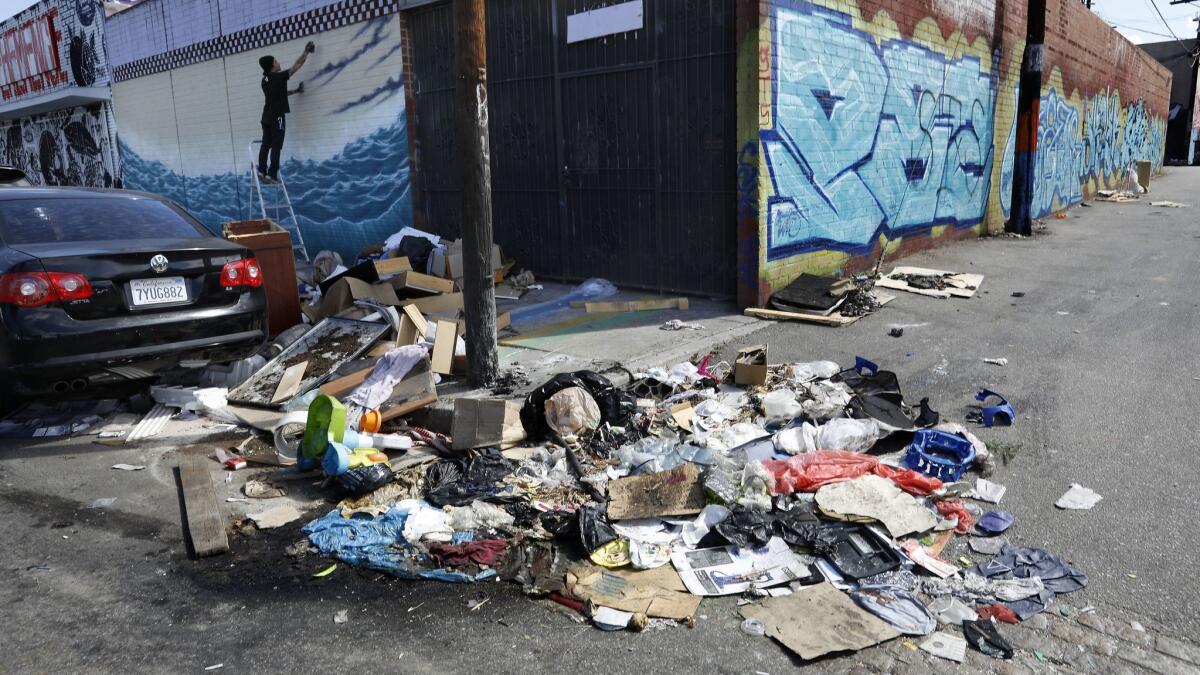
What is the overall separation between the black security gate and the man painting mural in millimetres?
3054

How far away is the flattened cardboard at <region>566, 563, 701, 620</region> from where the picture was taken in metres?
3.28

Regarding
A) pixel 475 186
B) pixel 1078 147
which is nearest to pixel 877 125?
pixel 475 186

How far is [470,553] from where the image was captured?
3.76 m

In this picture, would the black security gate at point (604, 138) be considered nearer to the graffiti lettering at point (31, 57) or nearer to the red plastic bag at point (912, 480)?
the red plastic bag at point (912, 480)

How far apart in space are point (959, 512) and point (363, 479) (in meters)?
3.12

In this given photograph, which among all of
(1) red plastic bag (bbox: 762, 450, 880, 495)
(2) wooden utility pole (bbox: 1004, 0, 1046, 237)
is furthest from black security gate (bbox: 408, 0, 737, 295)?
(2) wooden utility pole (bbox: 1004, 0, 1046, 237)

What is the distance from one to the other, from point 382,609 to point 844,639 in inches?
73.2

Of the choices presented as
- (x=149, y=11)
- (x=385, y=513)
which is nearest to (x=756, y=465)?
(x=385, y=513)

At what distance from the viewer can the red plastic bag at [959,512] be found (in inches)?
153

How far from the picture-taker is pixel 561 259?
10.2 m

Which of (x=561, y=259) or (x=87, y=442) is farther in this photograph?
(x=561, y=259)

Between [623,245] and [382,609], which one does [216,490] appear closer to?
[382,609]

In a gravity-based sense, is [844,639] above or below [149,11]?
below

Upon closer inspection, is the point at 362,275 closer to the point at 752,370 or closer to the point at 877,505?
the point at 752,370
